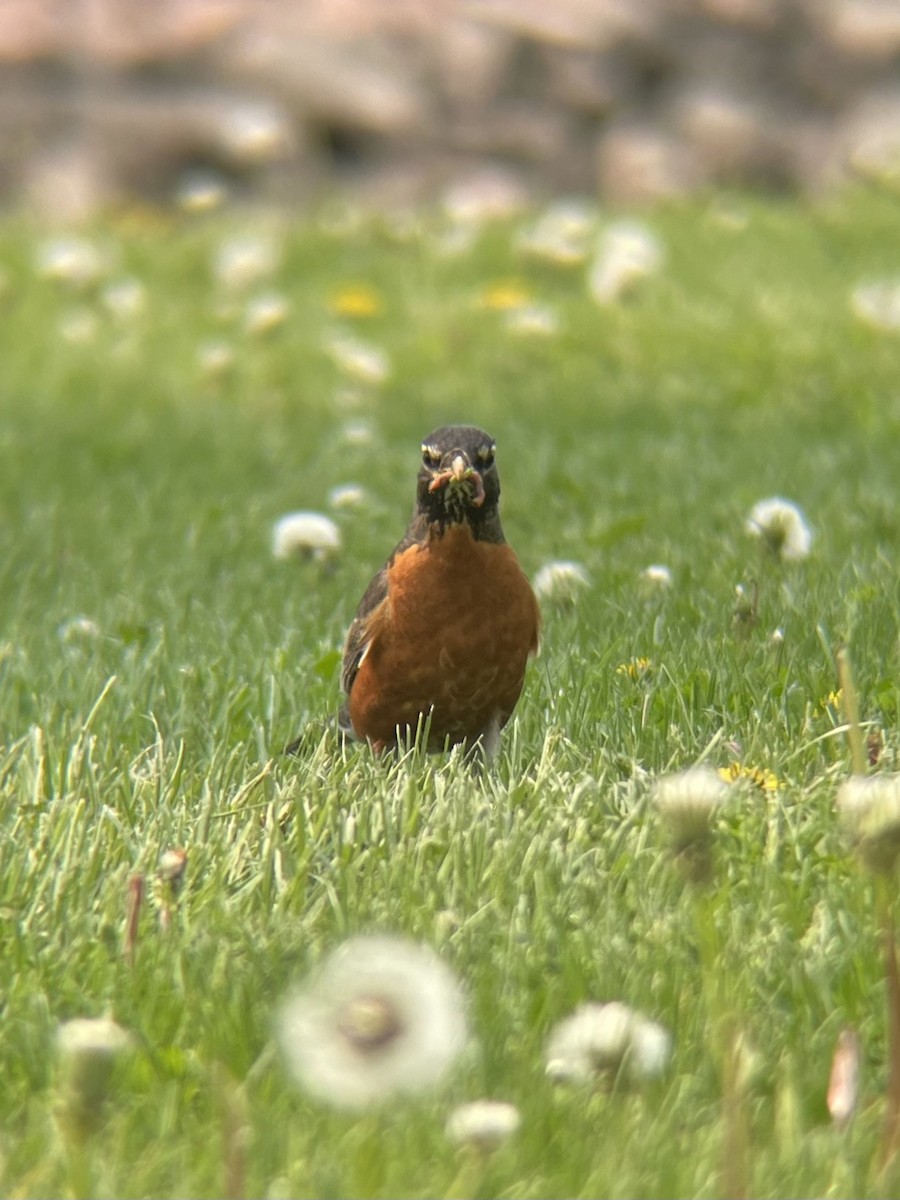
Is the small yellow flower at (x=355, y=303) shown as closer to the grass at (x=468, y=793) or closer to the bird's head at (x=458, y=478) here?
the grass at (x=468, y=793)

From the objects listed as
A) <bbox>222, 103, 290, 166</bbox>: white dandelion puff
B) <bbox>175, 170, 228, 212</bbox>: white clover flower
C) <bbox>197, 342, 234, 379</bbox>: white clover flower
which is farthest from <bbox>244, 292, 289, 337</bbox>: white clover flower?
<bbox>175, 170, 228, 212</bbox>: white clover flower

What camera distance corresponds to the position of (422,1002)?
1.97m

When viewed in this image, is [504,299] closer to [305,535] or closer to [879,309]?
[879,309]

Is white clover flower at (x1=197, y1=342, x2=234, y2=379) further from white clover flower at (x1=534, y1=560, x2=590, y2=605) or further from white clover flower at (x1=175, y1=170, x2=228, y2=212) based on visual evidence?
white clover flower at (x1=534, y1=560, x2=590, y2=605)

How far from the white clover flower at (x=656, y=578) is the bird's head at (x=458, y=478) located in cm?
93

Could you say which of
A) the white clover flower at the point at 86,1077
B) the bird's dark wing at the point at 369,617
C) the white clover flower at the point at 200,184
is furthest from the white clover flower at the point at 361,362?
the white clover flower at the point at 86,1077

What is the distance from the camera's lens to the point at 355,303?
884cm

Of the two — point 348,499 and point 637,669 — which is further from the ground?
point 348,499

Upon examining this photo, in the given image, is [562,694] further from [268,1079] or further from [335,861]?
[268,1079]

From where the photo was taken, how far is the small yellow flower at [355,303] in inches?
347

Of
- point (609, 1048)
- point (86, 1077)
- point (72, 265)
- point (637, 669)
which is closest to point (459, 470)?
point (637, 669)

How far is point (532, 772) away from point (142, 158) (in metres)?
9.64

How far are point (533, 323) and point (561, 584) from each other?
3820mm

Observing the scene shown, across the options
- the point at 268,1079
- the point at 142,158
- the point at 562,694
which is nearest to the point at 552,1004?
the point at 268,1079
